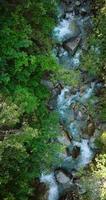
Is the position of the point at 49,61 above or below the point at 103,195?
above

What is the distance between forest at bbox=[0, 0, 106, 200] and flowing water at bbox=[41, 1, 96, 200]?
1.9 inches

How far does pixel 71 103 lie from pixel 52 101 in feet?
3.40

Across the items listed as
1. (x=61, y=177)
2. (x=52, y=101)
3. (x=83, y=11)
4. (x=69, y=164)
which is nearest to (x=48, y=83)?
(x=52, y=101)

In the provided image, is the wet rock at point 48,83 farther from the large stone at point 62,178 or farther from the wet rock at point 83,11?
the wet rock at point 83,11

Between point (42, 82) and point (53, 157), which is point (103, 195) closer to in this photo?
point (53, 157)

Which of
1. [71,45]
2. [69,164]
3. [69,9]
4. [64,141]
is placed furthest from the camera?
[69,9]

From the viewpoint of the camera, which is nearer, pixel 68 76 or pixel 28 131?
pixel 28 131

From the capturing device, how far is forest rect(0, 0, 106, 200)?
16266mm

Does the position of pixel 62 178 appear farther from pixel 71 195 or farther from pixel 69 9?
pixel 69 9

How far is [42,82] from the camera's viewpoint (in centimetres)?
1958

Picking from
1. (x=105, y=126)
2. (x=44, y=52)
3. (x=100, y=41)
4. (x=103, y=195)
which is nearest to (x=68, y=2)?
(x=100, y=41)

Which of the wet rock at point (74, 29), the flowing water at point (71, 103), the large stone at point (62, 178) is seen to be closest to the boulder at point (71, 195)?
the flowing water at point (71, 103)

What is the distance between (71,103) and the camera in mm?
21438

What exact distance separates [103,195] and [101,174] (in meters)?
0.85
